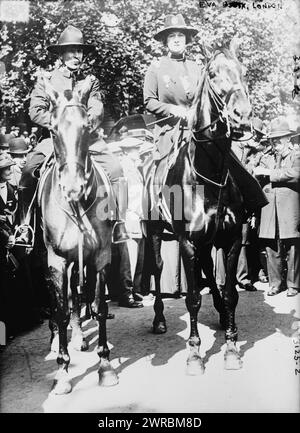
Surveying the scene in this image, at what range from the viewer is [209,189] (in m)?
5.75

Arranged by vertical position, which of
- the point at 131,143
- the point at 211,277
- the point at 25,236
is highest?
the point at 131,143

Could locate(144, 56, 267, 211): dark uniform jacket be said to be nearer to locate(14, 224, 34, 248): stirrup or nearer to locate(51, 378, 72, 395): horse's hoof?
locate(14, 224, 34, 248): stirrup

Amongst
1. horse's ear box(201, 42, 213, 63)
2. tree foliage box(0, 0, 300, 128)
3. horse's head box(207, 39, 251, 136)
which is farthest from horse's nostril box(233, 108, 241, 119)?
tree foliage box(0, 0, 300, 128)

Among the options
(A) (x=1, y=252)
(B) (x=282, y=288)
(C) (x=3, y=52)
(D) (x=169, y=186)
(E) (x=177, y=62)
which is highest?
(C) (x=3, y=52)

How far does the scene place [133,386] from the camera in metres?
5.33

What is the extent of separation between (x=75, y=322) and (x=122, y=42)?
7921mm

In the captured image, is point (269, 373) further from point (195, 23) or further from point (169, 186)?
point (195, 23)

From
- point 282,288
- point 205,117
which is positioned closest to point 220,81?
point 205,117

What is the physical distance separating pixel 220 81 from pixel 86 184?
5.73ft

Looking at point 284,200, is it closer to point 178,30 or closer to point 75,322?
point 178,30

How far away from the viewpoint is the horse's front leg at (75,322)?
666cm

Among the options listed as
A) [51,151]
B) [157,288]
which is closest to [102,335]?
[157,288]

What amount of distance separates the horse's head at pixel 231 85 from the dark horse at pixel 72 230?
1.37 meters

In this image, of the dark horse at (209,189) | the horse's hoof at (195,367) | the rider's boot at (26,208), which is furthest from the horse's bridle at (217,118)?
the rider's boot at (26,208)
